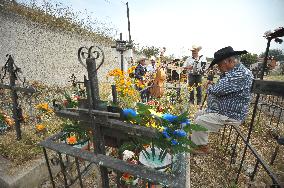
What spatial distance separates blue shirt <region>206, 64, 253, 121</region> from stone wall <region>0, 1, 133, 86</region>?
301 inches

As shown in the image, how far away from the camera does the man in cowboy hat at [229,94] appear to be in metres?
3.43

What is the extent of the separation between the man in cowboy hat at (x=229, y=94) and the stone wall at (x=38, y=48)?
7.53 m

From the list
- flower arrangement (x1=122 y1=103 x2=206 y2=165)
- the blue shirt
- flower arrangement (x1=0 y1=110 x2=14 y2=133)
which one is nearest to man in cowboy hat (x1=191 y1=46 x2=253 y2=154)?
the blue shirt

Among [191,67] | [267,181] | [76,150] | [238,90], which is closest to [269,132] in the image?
[267,181]

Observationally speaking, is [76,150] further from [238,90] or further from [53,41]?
[53,41]

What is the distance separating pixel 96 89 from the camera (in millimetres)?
1544

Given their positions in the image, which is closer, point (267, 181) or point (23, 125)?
point (267, 181)

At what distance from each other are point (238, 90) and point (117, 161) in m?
2.74

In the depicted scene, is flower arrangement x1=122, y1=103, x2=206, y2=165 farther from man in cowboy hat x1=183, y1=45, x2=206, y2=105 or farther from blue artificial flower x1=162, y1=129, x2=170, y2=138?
man in cowboy hat x1=183, y1=45, x2=206, y2=105

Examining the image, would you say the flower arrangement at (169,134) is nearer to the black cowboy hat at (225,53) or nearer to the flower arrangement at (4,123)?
the black cowboy hat at (225,53)

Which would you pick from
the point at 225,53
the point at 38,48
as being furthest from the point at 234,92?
the point at 38,48

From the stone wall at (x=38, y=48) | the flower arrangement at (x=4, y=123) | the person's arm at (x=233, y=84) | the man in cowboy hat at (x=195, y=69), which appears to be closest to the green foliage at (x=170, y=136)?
the person's arm at (x=233, y=84)

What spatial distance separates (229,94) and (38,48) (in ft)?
29.6

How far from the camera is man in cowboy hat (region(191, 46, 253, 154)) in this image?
3.43 meters
